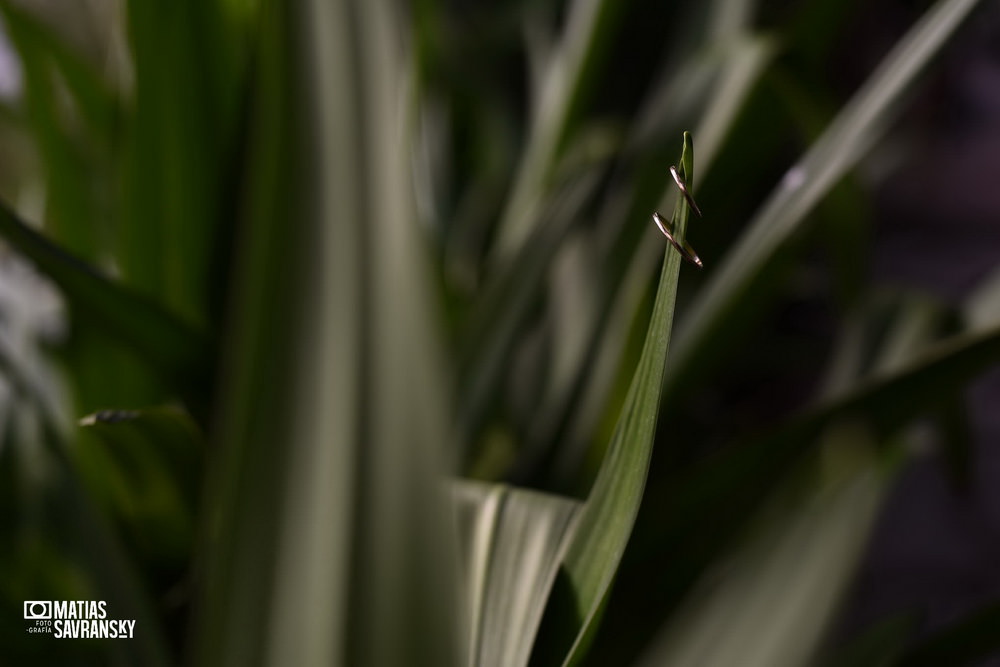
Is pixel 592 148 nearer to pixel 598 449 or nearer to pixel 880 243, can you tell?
pixel 598 449

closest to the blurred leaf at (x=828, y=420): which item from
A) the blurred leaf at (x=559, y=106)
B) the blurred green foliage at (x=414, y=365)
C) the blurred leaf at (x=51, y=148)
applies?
the blurred green foliage at (x=414, y=365)

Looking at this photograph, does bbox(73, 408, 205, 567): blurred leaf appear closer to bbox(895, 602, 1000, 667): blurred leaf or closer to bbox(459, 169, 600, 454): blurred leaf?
bbox(459, 169, 600, 454): blurred leaf

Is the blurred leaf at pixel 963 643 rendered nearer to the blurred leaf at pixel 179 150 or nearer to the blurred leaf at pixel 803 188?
the blurred leaf at pixel 803 188

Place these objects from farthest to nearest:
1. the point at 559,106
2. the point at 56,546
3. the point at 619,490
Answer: the point at 559,106 → the point at 56,546 → the point at 619,490

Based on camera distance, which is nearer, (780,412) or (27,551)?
(27,551)

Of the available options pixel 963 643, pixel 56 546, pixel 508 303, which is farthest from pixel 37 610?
pixel 963 643

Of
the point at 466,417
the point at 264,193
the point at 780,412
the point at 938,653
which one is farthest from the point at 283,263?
the point at 780,412

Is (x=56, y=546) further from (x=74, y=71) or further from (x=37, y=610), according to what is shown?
(x=74, y=71)
